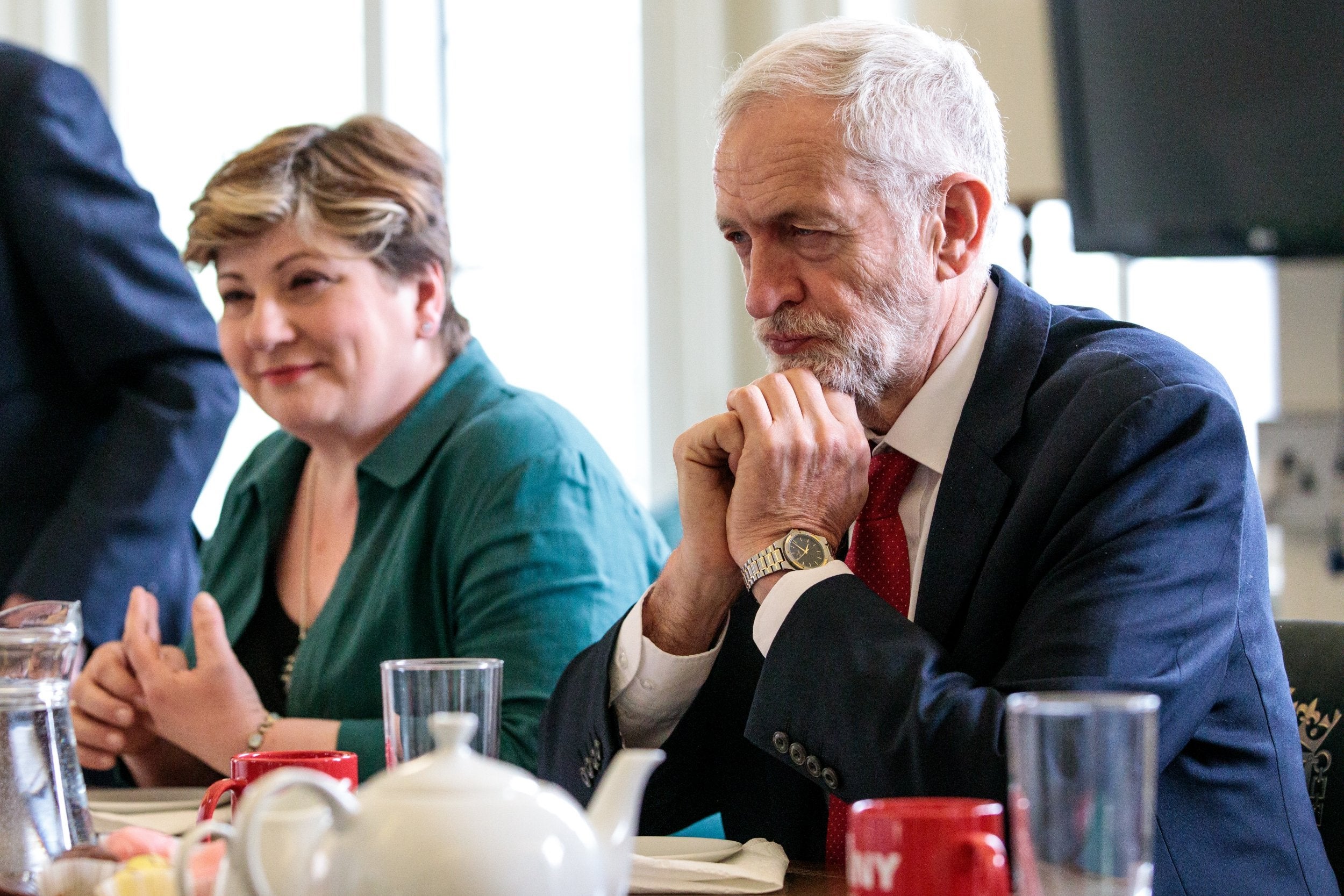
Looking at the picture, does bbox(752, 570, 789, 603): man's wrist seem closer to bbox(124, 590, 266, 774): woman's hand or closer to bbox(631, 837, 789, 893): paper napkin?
bbox(631, 837, 789, 893): paper napkin

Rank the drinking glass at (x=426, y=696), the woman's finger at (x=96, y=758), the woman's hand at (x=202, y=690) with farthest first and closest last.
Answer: the woman's finger at (x=96, y=758) → the woman's hand at (x=202, y=690) → the drinking glass at (x=426, y=696)

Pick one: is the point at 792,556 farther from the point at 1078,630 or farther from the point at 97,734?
the point at 97,734

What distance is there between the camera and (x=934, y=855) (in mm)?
718

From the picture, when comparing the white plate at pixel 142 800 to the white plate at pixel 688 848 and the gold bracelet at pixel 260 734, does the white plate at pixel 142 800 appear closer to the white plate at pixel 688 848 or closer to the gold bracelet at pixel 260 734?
the gold bracelet at pixel 260 734

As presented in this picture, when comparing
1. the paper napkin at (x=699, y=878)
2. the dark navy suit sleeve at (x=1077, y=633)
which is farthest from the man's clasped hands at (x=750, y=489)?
the paper napkin at (x=699, y=878)

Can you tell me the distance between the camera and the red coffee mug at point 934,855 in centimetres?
72

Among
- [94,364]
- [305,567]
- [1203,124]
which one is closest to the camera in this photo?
[305,567]

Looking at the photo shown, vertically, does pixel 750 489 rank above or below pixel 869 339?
below

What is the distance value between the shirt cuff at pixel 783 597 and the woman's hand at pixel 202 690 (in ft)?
2.42

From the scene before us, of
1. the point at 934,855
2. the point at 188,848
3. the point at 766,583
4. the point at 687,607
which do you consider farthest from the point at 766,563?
the point at 188,848

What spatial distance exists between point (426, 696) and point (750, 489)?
18.6 inches

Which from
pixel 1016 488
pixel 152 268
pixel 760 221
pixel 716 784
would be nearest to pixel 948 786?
pixel 1016 488

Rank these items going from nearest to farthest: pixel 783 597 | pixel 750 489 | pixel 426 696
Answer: pixel 426 696 < pixel 783 597 < pixel 750 489

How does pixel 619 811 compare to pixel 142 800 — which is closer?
pixel 619 811
